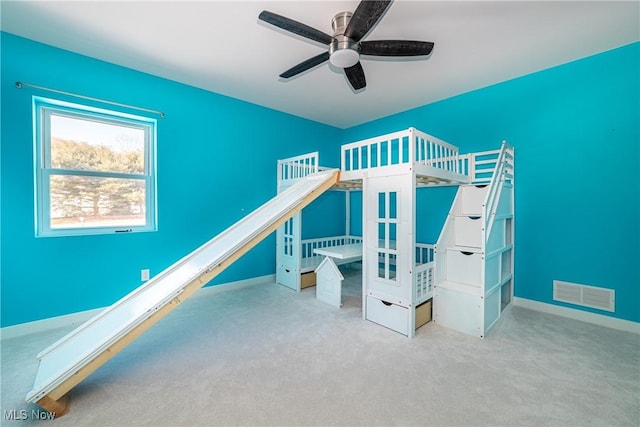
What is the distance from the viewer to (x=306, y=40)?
7.95ft

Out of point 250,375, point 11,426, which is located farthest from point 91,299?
point 250,375

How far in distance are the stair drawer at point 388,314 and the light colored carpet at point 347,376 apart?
0.30 ft

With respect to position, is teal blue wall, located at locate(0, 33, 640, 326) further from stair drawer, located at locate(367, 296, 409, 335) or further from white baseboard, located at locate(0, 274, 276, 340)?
stair drawer, located at locate(367, 296, 409, 335)

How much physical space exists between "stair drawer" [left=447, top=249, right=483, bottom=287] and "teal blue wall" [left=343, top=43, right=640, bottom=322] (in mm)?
1077

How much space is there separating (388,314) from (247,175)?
2.77 m

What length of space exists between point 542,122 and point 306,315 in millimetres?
3538

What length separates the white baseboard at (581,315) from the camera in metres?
2.49

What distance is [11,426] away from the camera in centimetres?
142

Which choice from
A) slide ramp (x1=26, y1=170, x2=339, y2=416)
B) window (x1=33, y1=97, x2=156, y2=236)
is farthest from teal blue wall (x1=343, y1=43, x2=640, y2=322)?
window (x1=33, y1=97, x2=156, y2=236)

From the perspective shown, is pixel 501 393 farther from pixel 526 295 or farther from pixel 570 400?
pixel 526 295

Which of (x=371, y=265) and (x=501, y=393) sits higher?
(x=371, y=265)

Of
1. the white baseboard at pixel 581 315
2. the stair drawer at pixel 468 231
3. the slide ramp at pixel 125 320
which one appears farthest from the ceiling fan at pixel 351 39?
the white baseboard at pixel 581 315

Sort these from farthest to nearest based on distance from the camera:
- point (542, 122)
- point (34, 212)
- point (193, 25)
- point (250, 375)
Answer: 1. point (542, 122)
2. point (34, 212)
3. point (193, 25)
4. point (250, 375)

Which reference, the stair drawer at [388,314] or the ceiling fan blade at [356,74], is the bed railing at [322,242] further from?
the ceiling fan blade at [356,74]
